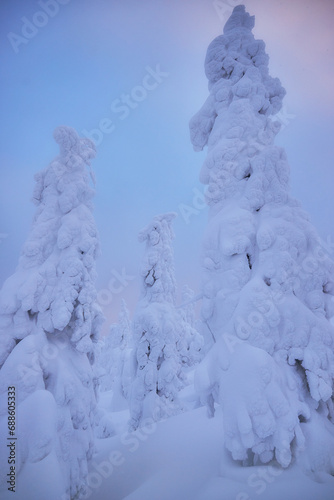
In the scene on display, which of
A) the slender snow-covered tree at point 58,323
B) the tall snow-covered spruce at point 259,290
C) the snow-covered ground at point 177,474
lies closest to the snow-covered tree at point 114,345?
the snow-covered ground at point 177,474

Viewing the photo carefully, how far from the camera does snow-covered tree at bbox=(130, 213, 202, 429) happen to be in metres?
9.37

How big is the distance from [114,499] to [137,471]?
2.82 feet

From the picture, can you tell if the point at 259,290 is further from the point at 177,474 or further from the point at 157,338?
the point at 157,338

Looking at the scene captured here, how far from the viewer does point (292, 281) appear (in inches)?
175

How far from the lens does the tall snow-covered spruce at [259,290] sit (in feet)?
12.1

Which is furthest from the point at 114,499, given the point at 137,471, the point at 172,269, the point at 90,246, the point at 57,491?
the point at 172,269

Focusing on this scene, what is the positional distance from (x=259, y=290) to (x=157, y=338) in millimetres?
6542

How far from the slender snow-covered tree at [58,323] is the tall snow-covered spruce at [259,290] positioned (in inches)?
110

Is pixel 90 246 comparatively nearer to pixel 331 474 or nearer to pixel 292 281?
pixel 292 281

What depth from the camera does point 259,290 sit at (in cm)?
427

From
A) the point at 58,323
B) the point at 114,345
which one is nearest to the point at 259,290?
the point at 58,323

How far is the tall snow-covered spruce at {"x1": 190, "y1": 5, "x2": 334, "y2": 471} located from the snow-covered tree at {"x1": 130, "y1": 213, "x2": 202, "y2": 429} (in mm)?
5368

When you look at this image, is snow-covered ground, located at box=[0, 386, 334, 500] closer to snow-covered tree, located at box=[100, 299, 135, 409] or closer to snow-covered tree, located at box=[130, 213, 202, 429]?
snow-covered tree, located at box=[130, 213, 202, 429]

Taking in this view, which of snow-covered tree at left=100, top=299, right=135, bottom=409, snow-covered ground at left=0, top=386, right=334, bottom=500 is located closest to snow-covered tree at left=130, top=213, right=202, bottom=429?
snow-covered ground at left=0, top=386, right=334, bottom=500
